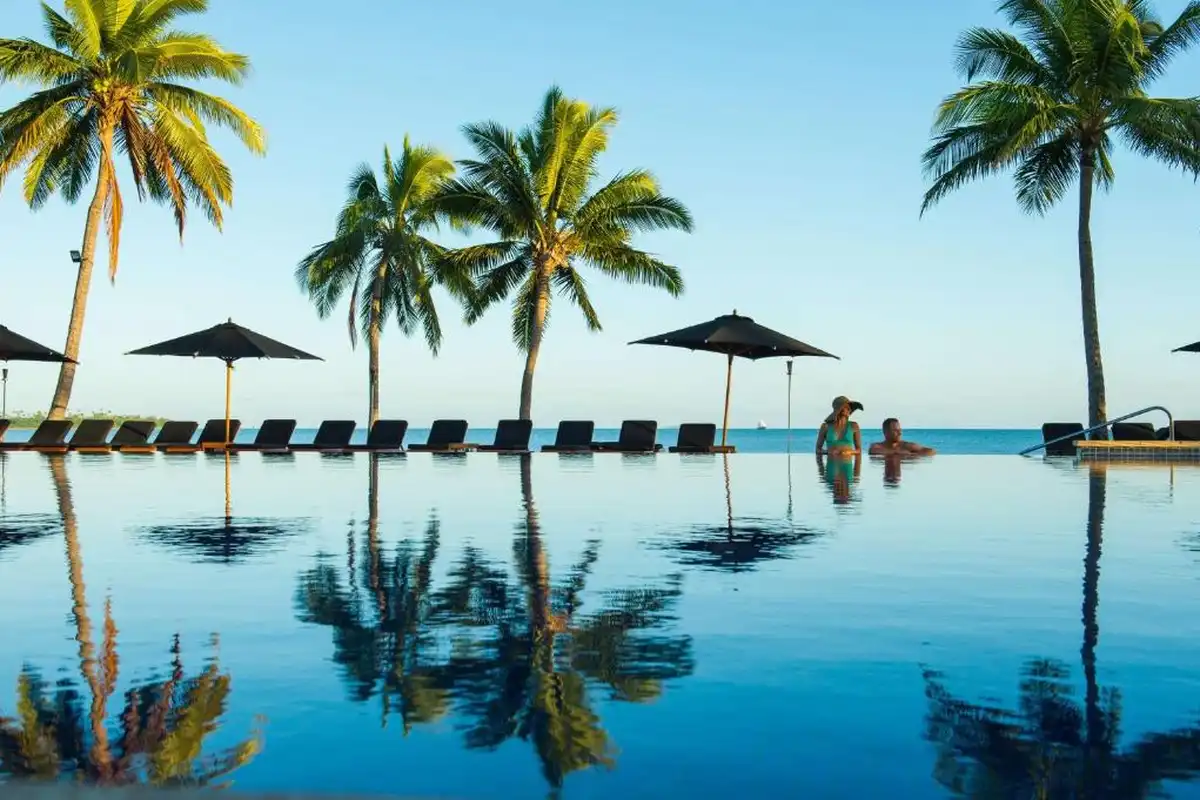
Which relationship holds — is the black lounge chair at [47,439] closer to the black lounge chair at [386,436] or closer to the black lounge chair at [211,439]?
the black lounge chair at [211,439]

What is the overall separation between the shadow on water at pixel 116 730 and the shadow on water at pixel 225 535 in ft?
9.64

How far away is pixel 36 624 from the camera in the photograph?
15.6ft

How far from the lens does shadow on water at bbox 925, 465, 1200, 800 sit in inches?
109

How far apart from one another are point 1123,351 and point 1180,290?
17.3ft

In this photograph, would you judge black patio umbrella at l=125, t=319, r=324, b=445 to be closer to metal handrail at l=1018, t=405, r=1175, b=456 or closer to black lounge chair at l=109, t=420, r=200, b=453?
black lounge chair at l=109, t=420, r=200, b=453

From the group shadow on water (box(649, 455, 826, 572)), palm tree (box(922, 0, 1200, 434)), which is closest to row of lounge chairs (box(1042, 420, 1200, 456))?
palm tree (box(922, 0, 1200, 434))

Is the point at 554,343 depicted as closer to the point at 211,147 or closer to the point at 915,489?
the point at 211,147

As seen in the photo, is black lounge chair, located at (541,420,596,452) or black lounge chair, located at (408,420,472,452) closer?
black lounge chair, located at (541,420,596,452)

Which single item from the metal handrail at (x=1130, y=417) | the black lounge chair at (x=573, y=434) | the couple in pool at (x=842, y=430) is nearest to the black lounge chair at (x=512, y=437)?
the black lounge chair at (x=573, y=434)

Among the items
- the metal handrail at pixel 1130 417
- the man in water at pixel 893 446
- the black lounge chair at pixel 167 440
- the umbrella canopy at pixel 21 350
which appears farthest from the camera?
the black lounge chair at pixel 167 440

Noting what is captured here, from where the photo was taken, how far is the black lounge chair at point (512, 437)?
24.8m

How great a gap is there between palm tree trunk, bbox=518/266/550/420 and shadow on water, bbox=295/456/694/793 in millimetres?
23669

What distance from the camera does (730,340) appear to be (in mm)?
→ 22438

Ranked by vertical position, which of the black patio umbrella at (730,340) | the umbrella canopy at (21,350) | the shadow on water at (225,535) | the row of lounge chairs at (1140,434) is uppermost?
the black patio umbrella at (730,340)
